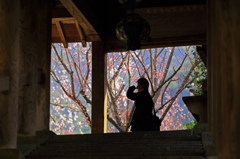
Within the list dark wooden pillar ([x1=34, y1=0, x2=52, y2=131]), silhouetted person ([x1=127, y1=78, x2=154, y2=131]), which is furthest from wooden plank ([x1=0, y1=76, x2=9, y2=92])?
silhouetted person ([x1=127, y1=78, x2=154, y2=131])

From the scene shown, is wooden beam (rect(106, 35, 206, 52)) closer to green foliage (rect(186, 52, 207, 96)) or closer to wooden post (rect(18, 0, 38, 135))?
wooden post (rect(18, 0, 38, 135))

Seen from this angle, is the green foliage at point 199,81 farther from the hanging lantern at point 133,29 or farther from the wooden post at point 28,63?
the wooden post at point 28,63

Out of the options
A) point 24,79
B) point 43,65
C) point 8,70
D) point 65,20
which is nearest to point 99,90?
point 65,20

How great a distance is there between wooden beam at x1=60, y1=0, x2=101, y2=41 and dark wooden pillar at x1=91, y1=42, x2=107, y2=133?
0.28 meters

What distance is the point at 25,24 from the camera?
4.84 meters

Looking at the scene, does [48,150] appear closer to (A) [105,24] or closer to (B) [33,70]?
(B) [33,70]

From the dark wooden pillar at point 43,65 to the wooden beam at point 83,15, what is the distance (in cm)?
68

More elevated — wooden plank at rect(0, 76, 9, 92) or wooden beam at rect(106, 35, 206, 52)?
wooden beam at rect(106, 35, 206, 52)

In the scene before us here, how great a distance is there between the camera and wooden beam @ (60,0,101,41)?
5826 mm

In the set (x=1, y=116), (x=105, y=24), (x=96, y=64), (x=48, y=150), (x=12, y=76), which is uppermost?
(x=105, y=24)

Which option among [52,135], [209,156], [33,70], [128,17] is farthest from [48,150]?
[128,17]

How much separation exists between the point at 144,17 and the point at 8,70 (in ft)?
11.7

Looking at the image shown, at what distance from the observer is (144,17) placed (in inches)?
273

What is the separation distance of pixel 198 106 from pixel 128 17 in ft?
7.30
